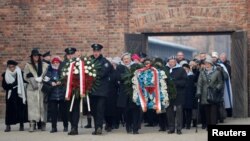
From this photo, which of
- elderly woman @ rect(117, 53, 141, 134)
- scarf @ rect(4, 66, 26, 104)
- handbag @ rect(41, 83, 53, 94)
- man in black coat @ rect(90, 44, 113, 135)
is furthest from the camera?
scarf @ rect(4, 66, 26, 104)

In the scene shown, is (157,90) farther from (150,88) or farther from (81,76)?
(81,76)

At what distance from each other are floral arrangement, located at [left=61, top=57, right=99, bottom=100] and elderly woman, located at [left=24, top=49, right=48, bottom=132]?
121cm

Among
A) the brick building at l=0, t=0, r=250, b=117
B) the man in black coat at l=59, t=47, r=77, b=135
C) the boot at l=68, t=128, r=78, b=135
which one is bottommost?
the boot at l=68, t=128, r=78, b=135

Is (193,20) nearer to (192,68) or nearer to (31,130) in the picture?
(192,68)

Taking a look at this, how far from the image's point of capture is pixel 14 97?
14.4 m

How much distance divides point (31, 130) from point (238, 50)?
6.50 metres

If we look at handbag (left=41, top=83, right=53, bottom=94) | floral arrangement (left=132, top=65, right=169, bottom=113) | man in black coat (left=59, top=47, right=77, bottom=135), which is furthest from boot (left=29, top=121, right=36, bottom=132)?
floral arrangement (left=132, top=65, right=169, bottom=113)

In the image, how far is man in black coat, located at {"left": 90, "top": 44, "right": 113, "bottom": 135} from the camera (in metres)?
13.1

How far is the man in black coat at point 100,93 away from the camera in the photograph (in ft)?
42.9

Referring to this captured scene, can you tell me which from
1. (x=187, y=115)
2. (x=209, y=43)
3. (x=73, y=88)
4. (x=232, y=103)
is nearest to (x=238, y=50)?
(x=232, y=103)

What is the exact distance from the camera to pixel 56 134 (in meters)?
13.2

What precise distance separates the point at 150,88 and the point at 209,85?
5.10 ft

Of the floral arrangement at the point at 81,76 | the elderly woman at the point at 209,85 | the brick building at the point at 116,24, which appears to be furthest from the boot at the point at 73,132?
the brick building at the point at 116,24

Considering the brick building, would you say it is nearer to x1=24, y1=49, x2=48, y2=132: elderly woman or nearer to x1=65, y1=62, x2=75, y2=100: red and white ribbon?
x1=24, y1=49, x2=48, y2=132: elderly woman
